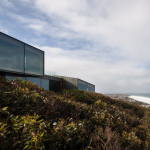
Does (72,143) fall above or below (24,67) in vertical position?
below

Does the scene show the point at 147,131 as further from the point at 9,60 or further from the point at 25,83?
the point at 9,60

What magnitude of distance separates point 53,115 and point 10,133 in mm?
1689

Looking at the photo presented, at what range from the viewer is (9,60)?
12.0 metres

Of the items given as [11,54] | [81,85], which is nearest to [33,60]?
[11,54]

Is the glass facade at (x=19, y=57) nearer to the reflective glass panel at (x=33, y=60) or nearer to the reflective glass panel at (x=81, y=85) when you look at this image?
the reflective glass panel at (x=33, y=60)

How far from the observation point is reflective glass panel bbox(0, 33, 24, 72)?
37.8 ft

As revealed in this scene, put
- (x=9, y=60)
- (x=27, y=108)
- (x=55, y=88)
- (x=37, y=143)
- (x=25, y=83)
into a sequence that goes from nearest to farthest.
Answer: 1. (x=37, y=143)
2. (x=27, y=108)
3. (x=25, y=83)
4. (x=9, y=60)
5. (x=55, y=88)

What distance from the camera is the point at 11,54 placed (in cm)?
1231

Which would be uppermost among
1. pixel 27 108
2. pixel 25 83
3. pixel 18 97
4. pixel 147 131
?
pixel 25 83

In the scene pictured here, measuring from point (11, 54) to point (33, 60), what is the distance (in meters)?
2.87

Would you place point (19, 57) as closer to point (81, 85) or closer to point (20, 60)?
point (20, 60)

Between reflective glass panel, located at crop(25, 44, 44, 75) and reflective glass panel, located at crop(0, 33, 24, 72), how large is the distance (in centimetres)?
72

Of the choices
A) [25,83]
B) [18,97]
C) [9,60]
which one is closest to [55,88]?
[9,60]

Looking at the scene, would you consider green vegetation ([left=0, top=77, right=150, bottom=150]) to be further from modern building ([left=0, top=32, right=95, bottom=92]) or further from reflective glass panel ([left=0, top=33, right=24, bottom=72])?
reflective glass panel ([left=0, top=33, right=24, bottom=72])
